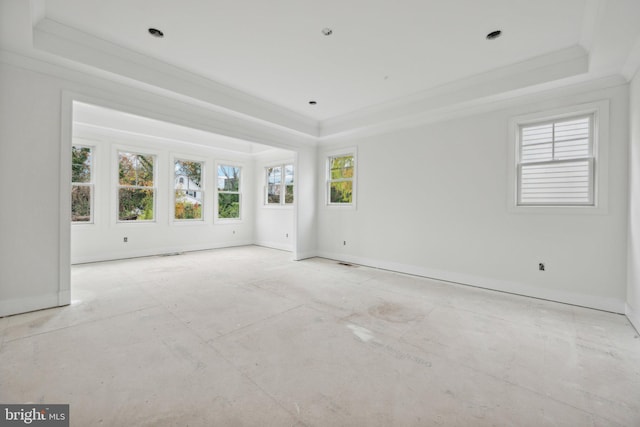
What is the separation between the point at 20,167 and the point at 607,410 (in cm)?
555

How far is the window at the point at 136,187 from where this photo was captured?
6.06m

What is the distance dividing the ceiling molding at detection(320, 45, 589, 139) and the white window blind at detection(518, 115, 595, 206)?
69 centimetres

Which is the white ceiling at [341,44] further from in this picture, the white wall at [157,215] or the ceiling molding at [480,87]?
the white wall at [157,215]

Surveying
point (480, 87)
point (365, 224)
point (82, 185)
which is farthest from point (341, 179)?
point (82, 185)

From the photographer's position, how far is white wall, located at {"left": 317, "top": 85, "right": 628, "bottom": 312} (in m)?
3.34

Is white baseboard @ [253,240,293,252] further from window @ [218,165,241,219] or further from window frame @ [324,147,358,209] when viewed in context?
window frame @ [324,147,358,209]

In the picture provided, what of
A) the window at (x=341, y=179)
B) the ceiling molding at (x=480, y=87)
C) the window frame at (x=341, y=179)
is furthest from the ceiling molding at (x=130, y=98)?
the ceiling molding at (x=480, y=87)

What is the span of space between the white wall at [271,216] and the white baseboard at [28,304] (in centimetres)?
473

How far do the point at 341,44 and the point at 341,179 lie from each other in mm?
3318

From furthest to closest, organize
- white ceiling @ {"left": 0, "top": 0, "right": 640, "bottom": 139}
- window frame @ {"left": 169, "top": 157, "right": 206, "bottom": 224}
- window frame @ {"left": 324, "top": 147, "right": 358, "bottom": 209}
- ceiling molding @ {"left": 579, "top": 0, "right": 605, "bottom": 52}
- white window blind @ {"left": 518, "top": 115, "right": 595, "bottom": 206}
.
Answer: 1. window frame @ {"left": 169, "top": 157, "right": 206, "bottom": 224}
2. window frame @ {"left": 324, "top": 147, "right": 358, "bottom": 209}
3. white window blind @ {"left": 518, "top": 115, "right": 595, "bottom": 206}
4. white ceiling @ {"left": 0, "top": 0, "right": 640, "bottom": 139}
5. ceiling molding @ {"left": 579, "top": 0, "right": 605, "bottom": 52}

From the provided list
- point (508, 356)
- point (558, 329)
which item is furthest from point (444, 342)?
point (558, 329)

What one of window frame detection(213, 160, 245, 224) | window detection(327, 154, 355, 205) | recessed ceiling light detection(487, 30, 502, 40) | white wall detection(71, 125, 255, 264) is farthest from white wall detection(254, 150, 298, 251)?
recessed ceiling light detection(487, 30, 502, 40)

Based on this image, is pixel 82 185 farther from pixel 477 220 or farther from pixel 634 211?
pixel 634 211

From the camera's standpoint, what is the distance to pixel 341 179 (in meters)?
6.25
